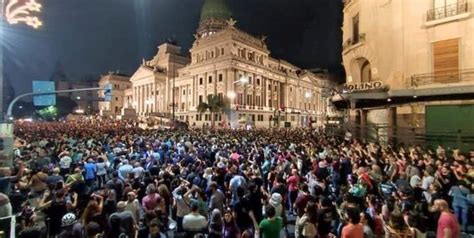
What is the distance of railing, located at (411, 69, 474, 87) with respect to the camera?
1891cm

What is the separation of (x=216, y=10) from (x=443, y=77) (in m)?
67.6

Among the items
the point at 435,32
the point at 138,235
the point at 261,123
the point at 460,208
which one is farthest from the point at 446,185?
the point at 261,123

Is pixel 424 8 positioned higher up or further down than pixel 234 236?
higher up

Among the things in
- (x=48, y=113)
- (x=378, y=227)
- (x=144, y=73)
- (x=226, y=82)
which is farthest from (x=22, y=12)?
(x=48, y=113)

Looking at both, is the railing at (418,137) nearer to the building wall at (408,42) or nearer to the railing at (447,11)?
the building wall at (408,42)

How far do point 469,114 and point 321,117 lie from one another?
7318cm

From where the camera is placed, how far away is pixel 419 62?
2153 cm

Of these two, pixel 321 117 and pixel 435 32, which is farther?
pixel 321 117

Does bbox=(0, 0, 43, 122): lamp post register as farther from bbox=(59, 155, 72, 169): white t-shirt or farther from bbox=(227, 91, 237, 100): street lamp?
bbox=(227, 91, 237, 100): street lamp

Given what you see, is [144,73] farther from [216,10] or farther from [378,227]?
[378,227]

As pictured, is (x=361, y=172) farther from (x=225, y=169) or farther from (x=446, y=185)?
(x=225, y=169)

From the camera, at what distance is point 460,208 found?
8.50 meters

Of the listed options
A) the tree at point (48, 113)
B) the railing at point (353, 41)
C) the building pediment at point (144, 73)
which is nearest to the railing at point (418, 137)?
the railing at point (353, 41)

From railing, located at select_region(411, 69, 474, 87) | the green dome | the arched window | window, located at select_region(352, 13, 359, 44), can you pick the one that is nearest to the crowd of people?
railing, located at select_region(411, 69, 474, 87)
